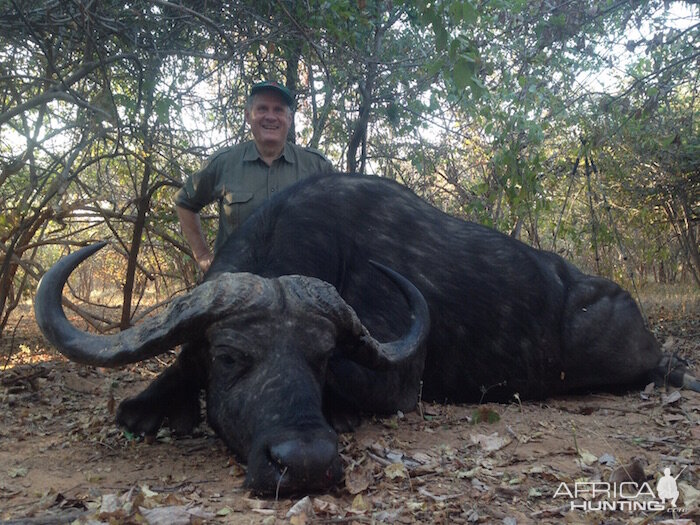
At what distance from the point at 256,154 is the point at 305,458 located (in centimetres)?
337

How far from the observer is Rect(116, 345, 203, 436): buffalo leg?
11.3ft

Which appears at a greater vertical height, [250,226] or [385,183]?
[385,183]

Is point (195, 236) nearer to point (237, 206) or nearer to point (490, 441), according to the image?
point (237, 206)

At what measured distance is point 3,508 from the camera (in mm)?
2426

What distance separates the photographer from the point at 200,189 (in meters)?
5.38

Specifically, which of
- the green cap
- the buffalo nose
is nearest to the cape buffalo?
the buffalo nose

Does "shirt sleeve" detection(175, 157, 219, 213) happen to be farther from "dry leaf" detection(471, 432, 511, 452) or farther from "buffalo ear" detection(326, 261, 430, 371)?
"dry leaf" detection(471, 432, 511, 452)

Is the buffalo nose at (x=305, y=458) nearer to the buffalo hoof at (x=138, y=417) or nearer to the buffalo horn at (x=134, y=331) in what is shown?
the buffalo horn at (x=134, y=331)

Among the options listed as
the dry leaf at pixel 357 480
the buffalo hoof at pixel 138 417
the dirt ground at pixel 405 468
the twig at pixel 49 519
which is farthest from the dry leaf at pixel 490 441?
the twig at pixel 49 519

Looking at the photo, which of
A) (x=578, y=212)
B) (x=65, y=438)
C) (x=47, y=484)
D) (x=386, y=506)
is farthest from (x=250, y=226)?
(x=578, y=212)

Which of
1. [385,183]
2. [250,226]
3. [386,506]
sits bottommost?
[386,506]

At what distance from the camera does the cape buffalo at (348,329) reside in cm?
288

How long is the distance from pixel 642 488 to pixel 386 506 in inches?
36.7

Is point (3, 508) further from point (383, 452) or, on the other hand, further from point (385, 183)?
point (385, 183)
